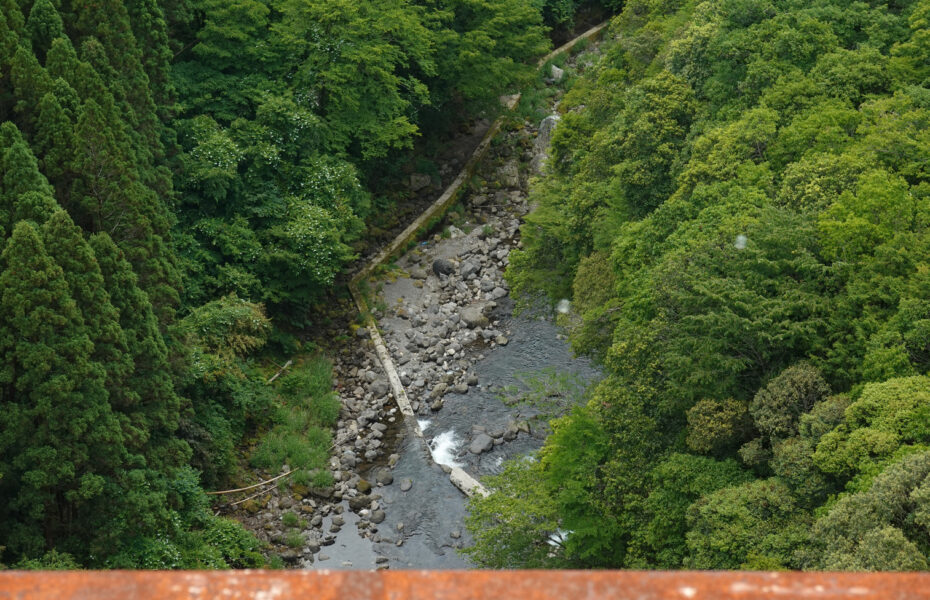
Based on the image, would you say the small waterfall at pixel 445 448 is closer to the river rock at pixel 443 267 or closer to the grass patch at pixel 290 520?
the grass patch at pixel 290 520

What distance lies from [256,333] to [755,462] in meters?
14.1

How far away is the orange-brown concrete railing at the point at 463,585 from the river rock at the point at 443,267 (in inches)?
1057

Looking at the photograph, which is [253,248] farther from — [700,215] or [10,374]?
[700,215]

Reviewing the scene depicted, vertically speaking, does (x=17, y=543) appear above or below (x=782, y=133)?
below

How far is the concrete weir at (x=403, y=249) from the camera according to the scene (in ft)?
71.4

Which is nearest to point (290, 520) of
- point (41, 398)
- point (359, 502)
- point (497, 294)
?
point (359, 502)

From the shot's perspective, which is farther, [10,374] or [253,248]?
[253,248]

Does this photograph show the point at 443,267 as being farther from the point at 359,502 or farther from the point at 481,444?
the point at 359,502

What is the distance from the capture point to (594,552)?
15.8 meters

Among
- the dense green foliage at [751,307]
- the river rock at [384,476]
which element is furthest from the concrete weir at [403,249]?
the dense green foliage at [751,307]

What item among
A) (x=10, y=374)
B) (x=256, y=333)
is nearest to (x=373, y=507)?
(x=256, y=333)

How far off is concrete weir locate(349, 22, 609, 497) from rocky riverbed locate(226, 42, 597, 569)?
20cm

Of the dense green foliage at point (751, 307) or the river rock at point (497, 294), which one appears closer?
the dense green foliage at point (751, 307)

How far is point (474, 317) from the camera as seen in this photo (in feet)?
88.0
